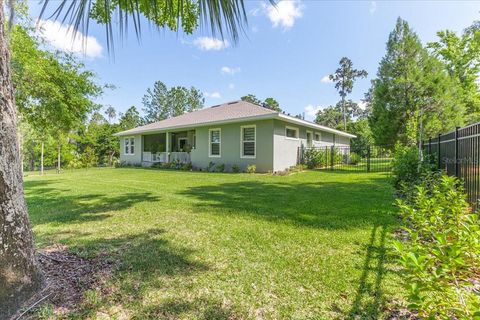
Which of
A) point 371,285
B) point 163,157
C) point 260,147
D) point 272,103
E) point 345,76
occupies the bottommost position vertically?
point 371,285

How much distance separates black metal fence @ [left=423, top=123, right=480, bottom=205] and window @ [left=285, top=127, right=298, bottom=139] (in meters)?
8.11

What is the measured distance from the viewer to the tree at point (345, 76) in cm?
3997

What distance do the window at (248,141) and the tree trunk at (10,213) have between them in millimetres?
11278

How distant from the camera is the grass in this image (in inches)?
83.0

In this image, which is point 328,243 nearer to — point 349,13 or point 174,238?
point 174,238

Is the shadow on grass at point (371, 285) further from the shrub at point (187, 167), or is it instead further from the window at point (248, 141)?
the shrub at point (187, 167)

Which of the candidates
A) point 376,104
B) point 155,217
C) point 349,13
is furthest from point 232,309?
point 376,104

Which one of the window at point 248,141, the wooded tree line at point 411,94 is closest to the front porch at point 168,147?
the window at point 248,141

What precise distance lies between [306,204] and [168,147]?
14.3 meters

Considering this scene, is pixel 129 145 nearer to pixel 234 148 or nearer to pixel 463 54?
pixel 234 148

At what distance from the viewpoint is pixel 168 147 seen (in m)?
18.1

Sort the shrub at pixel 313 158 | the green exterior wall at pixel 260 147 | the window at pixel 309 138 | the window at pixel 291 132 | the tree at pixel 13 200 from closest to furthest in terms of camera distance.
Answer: the tree at pixel 13 200 → the green exterior wall at pixel 260 147 → the window at pixel 291 132 → the shrub at pixel 313 158 → the window at pixel 309 138

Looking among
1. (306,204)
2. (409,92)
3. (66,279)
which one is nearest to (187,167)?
(306,204)

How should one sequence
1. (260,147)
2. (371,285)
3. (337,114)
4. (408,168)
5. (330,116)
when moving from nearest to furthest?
1. (371,285)
2. (408,168)
3. (260,147)
4. (337,114)
5. (330,116)
